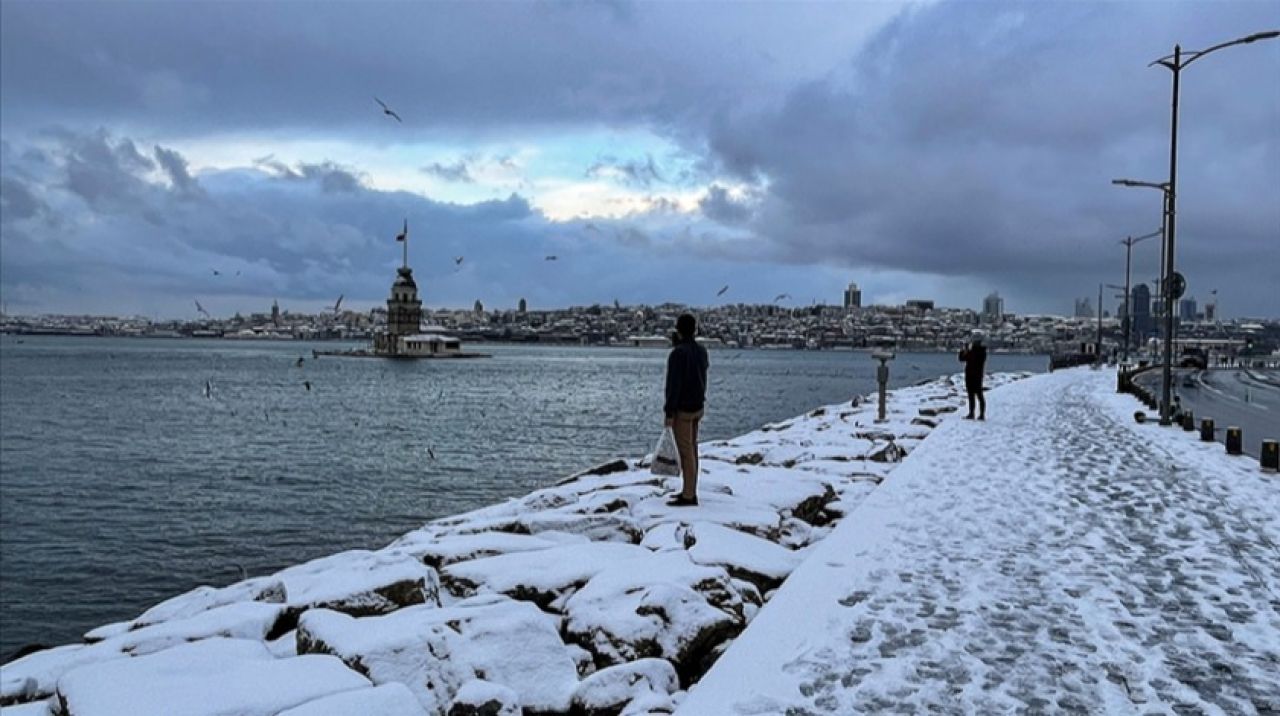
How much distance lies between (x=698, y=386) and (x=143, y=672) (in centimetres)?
563

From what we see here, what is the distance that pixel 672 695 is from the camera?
521cm

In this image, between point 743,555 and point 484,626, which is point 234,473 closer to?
point 743,555

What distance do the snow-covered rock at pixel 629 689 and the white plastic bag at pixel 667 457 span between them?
13.8ft

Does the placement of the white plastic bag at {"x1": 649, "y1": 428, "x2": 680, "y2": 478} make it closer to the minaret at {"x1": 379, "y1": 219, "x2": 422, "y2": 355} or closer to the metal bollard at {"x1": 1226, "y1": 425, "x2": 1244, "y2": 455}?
the metal bollard at {"x1": 1226, "y1": 425, "x2": 1244, "y2": 455}

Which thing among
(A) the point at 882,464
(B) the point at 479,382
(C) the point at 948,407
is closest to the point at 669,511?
(A) the point at 882,464

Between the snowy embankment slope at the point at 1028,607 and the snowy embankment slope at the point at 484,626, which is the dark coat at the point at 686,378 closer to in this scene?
the snowy embankment slope at the point at 484,626

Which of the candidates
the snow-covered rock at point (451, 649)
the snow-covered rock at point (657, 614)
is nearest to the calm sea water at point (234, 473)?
the snow-covered rock at point (451, 649)

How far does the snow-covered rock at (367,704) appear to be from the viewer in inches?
180

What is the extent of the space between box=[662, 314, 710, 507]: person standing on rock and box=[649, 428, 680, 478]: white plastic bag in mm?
64

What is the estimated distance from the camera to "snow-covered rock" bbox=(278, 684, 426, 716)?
457cm

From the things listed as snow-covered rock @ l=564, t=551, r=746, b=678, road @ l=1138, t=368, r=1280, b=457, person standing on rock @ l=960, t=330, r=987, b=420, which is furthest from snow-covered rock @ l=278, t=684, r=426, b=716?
person standing on rock @ l=960, t=330, r=987, b=420

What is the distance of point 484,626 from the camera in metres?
5.88

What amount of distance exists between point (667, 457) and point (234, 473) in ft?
66.3

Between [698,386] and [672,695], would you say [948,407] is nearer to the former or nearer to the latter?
[698,386]
